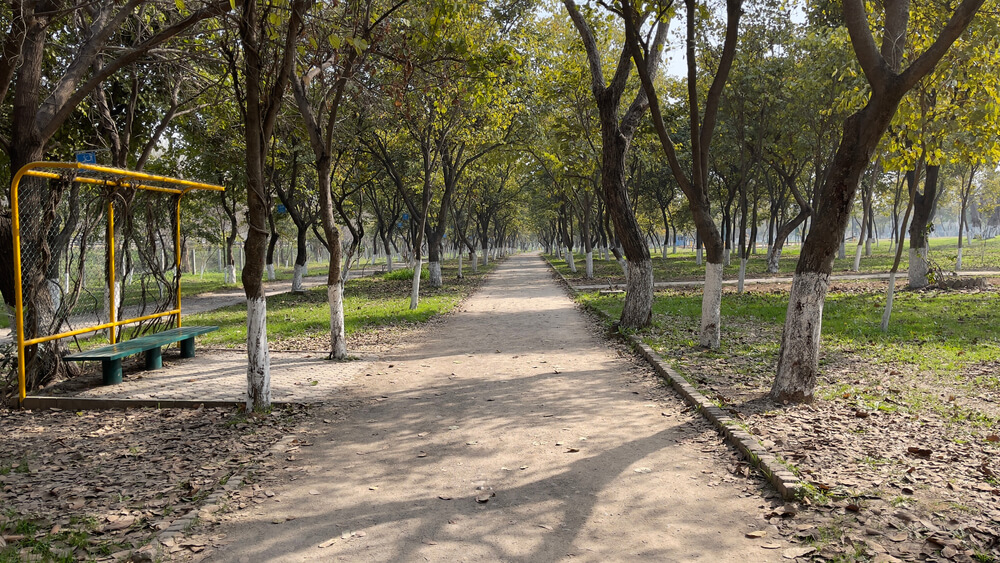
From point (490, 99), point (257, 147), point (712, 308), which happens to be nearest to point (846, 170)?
point (712, 308)

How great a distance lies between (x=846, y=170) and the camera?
5.66 metres

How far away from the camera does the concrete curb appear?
4102mm

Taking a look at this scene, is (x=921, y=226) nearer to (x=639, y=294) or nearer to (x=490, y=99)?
(x=639, y=294)

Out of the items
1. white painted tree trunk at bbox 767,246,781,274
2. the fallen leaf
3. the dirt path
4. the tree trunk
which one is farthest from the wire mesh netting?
white painted tree trunk at bbox 767,246,781,274

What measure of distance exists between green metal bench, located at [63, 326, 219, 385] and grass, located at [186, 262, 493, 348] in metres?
1.48

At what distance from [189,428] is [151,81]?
9.42 meters

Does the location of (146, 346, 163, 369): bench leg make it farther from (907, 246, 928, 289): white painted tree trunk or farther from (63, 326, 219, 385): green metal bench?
(907, 246, 928, 289): white painted tree trunk

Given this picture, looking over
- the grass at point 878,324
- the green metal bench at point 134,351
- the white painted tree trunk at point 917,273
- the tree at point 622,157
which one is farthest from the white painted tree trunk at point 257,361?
the white painted tree trunk at point 917,273

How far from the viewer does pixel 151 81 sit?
1248 cm

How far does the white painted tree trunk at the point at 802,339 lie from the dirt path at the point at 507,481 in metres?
1.02

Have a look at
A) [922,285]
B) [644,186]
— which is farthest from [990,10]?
[644,186]

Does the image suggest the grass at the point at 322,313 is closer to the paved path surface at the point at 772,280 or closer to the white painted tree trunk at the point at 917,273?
the paved path surface at the point at 772,280

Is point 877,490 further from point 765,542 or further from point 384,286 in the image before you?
point 384,286

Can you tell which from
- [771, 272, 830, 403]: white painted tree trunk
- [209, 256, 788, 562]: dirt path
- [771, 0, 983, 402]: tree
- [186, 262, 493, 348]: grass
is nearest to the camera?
[209, 256, 788, 562]: dirt path
